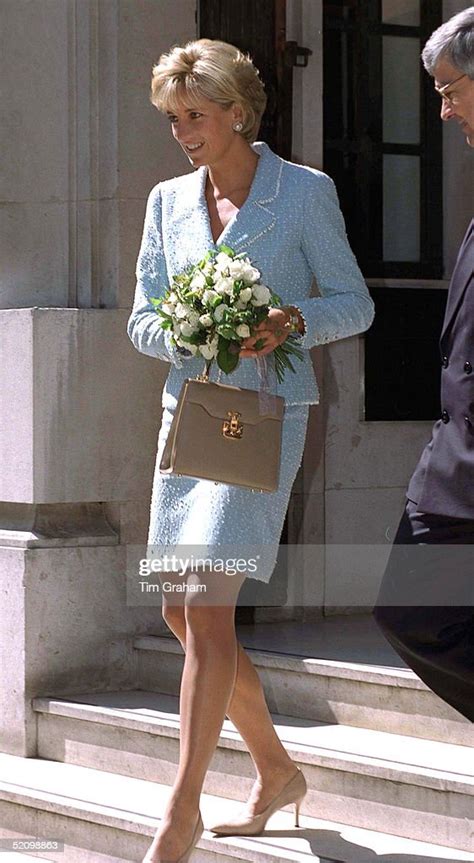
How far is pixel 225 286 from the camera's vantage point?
176 inches

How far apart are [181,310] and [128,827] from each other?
172cm

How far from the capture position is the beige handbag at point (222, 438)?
4613 mm

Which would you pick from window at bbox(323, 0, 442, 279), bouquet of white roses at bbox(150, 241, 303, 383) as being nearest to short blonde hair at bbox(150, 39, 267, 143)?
bouquet of white roses at bbox(150, 241, 303, 383)

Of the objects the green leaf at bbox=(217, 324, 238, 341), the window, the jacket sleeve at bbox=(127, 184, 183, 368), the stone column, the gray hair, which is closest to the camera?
the gray hair

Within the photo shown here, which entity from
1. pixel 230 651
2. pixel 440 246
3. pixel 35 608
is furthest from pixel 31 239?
pixel 230 651

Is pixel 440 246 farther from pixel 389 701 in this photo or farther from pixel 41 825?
pixel 41 825

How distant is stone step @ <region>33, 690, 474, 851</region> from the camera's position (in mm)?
4852

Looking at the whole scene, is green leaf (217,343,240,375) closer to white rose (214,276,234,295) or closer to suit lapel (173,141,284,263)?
white rose (214,276,234,295)

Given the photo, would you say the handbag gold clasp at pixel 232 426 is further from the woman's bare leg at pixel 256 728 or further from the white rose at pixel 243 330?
the woman's bare leg at pixel 256 728

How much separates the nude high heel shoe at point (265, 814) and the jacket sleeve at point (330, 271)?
4.17ft

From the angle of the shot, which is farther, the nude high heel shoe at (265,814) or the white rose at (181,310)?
the nude high heel shoe at (265,814)

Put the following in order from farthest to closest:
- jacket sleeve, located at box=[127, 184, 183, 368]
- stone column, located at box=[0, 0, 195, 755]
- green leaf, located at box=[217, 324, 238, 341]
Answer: stone column, located at box=[0, 0, 195, 755], jacket sleeve, located at box=[127, 184, 183, 368], green leaf, located at box=[217, 324, 238, 341]

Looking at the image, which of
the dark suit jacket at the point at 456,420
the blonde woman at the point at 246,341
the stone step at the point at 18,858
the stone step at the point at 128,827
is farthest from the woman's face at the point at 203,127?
the stone step at the point at 18,858

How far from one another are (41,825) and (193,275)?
213 cm
